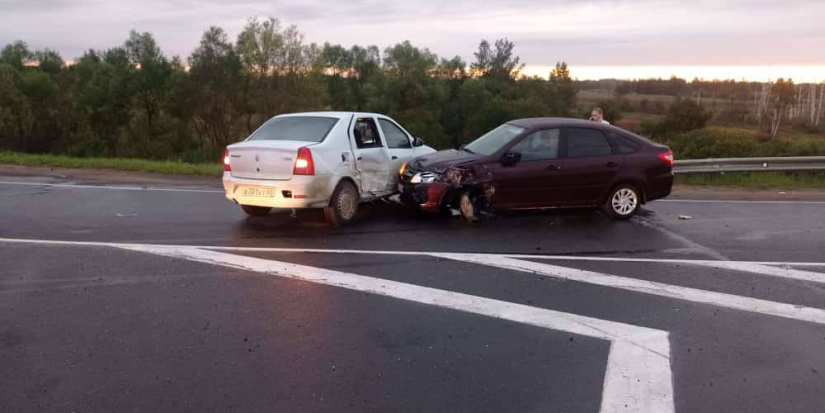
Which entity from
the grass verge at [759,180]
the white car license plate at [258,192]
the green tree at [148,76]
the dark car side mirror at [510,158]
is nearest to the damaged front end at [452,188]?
the dark car side mirror at [510,158]

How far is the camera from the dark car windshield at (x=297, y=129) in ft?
32.5

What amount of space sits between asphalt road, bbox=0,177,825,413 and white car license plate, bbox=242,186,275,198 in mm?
505

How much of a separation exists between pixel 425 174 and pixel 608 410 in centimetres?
647

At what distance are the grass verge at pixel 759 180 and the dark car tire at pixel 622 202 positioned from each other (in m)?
6.28

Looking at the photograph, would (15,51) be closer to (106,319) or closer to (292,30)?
(292,30)

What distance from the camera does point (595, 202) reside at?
427 inches

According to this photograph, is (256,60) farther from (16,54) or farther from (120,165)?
(120,165)

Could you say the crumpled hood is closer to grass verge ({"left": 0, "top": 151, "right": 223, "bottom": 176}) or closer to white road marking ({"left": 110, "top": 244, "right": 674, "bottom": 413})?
white road marking ({"left": 110, "top": 244, "right": 674, "bottom": 413})

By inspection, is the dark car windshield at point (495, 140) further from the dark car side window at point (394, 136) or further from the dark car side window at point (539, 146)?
the dark car side window at point (394, 136)

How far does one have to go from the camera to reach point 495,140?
433 inches

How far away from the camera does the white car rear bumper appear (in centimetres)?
930

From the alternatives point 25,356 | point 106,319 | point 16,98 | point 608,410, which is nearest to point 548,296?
point 608,410

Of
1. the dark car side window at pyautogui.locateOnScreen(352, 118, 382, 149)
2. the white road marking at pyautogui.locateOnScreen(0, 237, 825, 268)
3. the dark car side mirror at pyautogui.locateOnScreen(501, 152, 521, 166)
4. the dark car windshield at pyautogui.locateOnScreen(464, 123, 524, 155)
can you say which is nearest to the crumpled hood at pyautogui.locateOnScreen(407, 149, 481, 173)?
the dark car windshield at pyautogui.locateOnScreen(464, 123, 524, 155)

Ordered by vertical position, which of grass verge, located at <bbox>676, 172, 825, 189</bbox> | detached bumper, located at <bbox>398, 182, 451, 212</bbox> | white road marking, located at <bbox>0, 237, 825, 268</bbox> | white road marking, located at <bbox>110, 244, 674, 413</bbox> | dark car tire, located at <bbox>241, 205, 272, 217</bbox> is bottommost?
white road marking, located at <bbox>110, 244, 674, 413</bbox>
